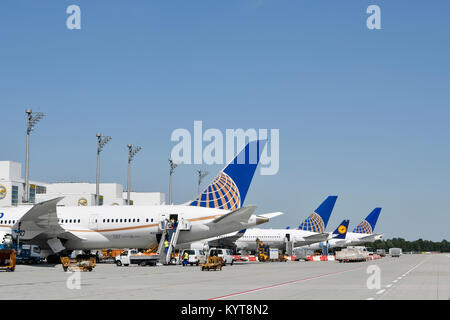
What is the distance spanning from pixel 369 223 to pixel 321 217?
130ft

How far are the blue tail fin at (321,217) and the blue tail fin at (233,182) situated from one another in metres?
43.0

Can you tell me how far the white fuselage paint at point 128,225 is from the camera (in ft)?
165

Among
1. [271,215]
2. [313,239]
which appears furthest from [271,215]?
[313,239]

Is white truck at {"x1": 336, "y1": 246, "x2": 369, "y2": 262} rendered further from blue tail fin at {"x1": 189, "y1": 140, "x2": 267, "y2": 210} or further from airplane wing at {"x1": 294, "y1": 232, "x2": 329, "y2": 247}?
blue tail fin at {"x1": 189, "y1": 140, "x2": 267, "y2": 210}

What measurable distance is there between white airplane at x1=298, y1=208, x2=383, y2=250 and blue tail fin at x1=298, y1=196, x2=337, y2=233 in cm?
1565

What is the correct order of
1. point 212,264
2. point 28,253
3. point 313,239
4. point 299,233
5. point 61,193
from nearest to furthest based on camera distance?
point 212,264, point 28,253, point 313,239, point 299,233, point 61,193

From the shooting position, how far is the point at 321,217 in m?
94.2

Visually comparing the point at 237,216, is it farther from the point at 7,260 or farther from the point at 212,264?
the point at 7,260

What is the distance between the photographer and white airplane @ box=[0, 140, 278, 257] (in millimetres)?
49594

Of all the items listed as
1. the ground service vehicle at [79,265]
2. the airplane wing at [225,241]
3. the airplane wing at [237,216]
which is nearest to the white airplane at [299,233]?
the airplane wing at [225,241]

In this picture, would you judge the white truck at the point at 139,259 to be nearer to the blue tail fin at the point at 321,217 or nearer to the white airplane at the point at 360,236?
the blue tail fin at the point at 321,217

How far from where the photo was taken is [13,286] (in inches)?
990

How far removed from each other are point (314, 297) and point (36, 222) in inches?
1352
